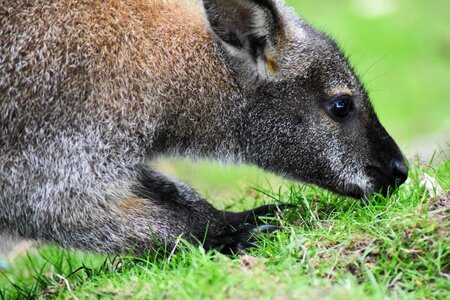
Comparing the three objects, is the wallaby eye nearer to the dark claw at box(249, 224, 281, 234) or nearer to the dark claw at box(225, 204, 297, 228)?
the dark claw at box(225, 204, 297, 228)

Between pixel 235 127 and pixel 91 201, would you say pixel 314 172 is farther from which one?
pixel 91 201

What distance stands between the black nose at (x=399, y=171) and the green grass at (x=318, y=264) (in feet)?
0.32

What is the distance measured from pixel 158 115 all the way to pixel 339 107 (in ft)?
4.96

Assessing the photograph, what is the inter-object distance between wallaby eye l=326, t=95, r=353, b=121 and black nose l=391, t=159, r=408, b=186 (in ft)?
1.88

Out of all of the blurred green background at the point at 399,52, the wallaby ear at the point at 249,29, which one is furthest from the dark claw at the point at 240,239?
the blurred green background at the point at 399,52

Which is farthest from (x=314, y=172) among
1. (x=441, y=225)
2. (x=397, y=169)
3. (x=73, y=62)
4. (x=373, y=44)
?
(x=373, y=44)

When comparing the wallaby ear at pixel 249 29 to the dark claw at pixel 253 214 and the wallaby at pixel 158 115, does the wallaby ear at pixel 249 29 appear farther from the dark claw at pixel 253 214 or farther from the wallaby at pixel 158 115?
the dark claw at pixel 253 214

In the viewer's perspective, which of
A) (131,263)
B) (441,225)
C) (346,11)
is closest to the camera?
(441,225)

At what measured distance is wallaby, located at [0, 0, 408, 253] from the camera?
6250 mm

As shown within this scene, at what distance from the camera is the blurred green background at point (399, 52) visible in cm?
1529

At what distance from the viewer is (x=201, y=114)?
6.74 meters

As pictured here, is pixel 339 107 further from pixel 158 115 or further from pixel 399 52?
pixel 399 52

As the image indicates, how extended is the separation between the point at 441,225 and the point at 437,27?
13.1 meters

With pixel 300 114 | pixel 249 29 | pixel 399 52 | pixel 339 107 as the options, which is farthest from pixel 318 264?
pixel 399 52
